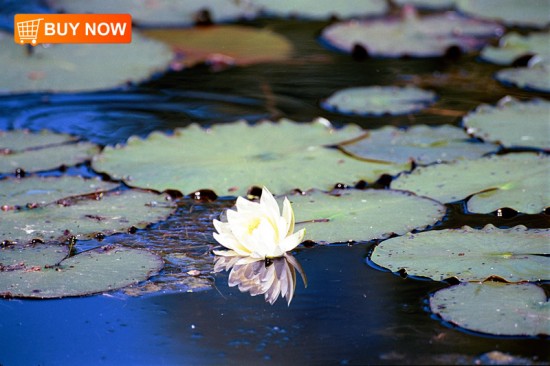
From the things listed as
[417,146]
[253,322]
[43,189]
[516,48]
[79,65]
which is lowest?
[253,322]

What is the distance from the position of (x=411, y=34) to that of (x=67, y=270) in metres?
2.80

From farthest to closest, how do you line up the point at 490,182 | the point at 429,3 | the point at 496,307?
the point at 429,3
the point at 490,182
the point at 496,307

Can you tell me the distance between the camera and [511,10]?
4941 mm

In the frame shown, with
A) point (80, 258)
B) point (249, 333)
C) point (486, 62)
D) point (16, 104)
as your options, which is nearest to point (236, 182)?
point (80, 258)

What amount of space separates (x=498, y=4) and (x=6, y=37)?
A: 2759 mm

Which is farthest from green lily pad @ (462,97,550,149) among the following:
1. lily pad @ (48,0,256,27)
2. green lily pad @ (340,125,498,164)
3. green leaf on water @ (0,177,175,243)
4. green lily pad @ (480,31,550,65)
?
lily pad @ (48,0,256,27)

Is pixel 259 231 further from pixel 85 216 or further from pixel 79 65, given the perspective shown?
pixel 79 65

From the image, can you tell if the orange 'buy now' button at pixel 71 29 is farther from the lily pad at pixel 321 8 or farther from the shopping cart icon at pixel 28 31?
the lily pad at pixel 321 8

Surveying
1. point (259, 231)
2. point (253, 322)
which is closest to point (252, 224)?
point (259, 231)

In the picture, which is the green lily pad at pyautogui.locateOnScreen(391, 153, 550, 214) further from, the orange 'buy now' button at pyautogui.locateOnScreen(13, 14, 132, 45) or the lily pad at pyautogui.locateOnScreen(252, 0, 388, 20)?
the lily pad at pyautogui.locateOnScreen(252, 0, 388, 20)

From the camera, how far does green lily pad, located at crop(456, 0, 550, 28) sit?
15.7ft

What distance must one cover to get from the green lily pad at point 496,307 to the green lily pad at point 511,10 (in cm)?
307

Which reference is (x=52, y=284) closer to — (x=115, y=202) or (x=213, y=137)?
(x=115, y=202)

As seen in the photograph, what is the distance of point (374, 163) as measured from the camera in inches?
115
